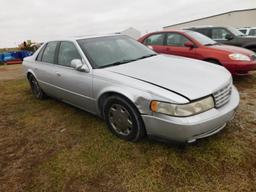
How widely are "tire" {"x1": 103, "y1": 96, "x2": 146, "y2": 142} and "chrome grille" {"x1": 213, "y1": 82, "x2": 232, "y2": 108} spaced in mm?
909

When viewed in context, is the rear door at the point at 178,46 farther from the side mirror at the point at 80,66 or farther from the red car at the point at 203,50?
the side mirror at the point at 80,66

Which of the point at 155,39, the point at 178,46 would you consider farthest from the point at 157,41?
the point at 178,46

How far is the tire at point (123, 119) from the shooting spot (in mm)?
2475

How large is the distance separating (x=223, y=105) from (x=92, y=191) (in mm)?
1787

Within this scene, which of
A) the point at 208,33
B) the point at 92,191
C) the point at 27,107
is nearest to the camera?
the point at 92,191

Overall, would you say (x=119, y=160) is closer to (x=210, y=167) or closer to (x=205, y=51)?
(x=210, y=167)

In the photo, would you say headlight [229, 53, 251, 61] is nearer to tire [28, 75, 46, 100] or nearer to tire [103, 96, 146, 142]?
tire [103, 96, 146, 142]

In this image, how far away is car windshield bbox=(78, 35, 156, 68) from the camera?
3.03 m

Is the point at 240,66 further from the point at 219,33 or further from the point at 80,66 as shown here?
the point at 80,66

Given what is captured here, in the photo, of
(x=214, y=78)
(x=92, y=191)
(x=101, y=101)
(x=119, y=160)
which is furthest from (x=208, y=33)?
(x=92, y=191)

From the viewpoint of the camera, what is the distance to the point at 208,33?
763 cm

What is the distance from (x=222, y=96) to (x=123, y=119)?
1.27 meters

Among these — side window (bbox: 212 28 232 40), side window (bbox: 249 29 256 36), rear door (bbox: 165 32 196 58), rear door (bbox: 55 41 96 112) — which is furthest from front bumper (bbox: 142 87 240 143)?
side window (bbox: 249 29 256 36)

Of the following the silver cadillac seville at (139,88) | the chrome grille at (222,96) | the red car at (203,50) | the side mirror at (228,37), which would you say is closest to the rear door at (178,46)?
the red car at (203,50)
